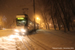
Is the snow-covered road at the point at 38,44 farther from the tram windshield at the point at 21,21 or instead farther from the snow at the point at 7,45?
the tram windshield at the point at 21,21

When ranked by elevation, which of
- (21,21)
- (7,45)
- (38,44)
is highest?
(21,21)

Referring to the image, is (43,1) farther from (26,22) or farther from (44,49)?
(44,49)

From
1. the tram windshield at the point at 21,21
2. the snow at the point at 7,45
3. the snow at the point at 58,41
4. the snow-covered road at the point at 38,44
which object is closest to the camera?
the snow at the point at 7,45

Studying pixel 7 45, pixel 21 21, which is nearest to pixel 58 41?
pixel 7 45

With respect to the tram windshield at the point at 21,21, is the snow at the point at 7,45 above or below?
below

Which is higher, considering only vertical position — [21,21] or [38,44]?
[21,21]

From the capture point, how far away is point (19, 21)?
790 inches

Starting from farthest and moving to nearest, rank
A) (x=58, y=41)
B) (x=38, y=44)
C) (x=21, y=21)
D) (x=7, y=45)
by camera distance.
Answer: (x=21, y=21) → (x=58, y=41) → (x=38, y=44) → (x=7, y=45)

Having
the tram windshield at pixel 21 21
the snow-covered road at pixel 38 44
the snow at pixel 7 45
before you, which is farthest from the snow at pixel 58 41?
the tram windshield at pixel 21 21

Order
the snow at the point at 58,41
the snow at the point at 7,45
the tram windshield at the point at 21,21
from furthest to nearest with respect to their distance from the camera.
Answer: the tram windshield at the point at 21,21
the snow at the point at 58,41
the snow at the point at 7,45

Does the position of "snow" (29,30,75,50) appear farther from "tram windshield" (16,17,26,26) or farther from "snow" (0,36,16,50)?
"tram windshield" (16,17,26,26)

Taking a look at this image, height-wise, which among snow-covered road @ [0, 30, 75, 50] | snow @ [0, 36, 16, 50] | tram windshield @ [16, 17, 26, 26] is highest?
tram windshield @ [16, 17, 26, 26]

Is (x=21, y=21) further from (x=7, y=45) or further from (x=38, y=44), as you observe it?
(x=7, y=45)

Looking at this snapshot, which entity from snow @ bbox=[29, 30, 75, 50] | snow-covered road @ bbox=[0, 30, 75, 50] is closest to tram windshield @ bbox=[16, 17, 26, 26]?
snow @ bbox=[29, 30, 75, 50]
